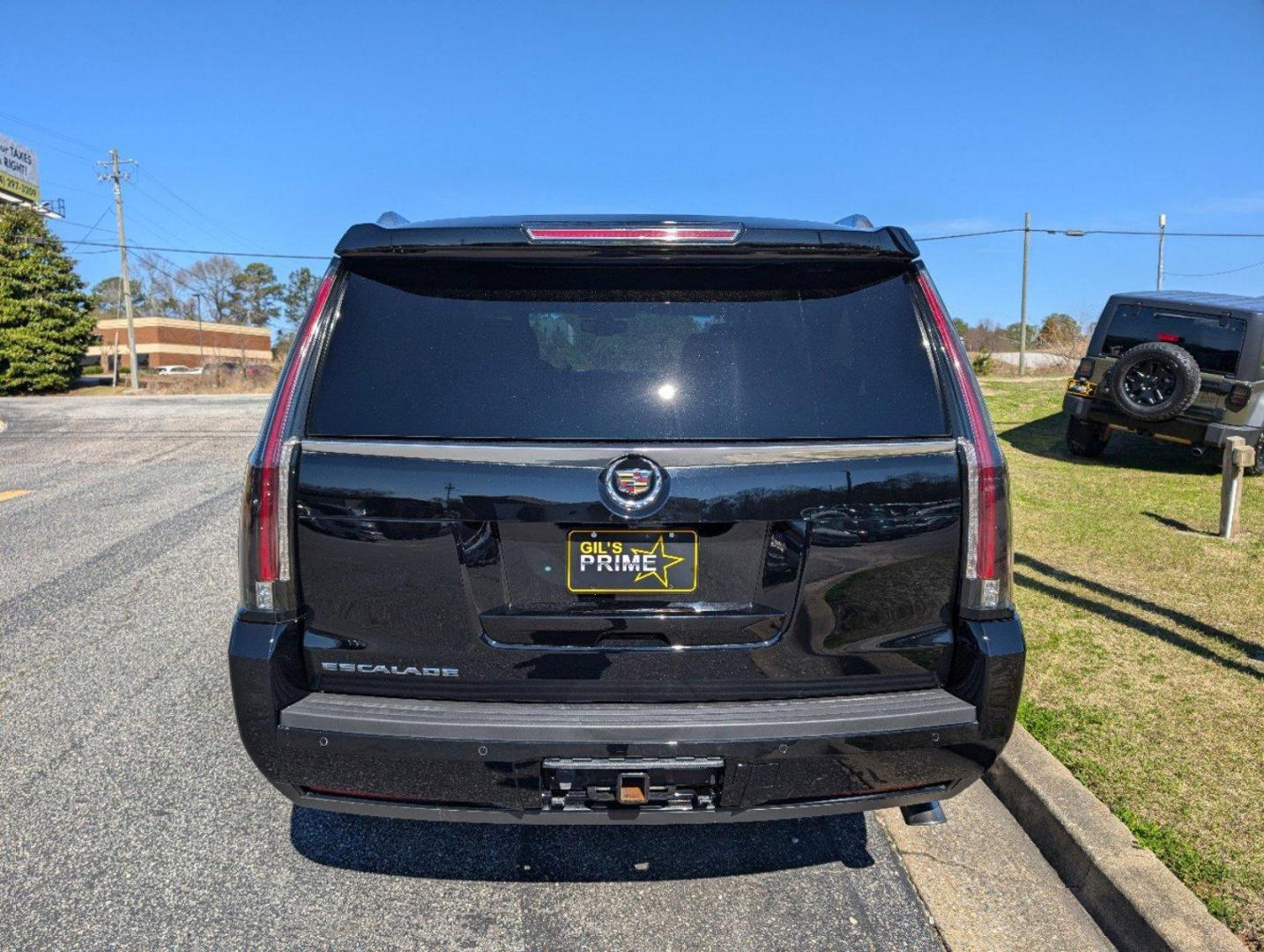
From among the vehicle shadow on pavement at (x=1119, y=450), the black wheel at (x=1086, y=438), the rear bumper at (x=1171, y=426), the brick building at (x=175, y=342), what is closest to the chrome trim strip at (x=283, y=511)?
the rear bumper at (x=1171, y=426)

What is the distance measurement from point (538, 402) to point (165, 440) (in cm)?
1515

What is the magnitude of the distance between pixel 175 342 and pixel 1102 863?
9644 cm

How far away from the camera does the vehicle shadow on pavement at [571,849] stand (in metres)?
3.05

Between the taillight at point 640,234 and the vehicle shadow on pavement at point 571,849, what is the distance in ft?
6.00

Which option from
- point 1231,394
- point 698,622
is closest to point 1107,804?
point 698,622

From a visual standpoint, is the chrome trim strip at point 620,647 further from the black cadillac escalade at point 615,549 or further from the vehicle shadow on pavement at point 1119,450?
the vehicle shadow on pavement at point 1119,450

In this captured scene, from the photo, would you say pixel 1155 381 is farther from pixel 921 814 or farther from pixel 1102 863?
pixel 921 814

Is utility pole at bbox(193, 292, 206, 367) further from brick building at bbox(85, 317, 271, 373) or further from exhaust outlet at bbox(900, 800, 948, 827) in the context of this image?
exhaust outlet at bbox(900, 800, 948, 827)

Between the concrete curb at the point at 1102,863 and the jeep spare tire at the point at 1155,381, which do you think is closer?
the concrete curb at the point at 1102,863

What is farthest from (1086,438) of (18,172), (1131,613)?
(18,172)

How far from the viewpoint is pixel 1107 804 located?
10.5 feet

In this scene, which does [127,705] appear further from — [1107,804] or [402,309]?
[1107,804]

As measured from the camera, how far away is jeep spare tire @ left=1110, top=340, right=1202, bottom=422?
9.88 metres

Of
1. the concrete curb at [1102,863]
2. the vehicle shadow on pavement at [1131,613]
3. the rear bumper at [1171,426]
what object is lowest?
the concrete curb at [1102,863]
